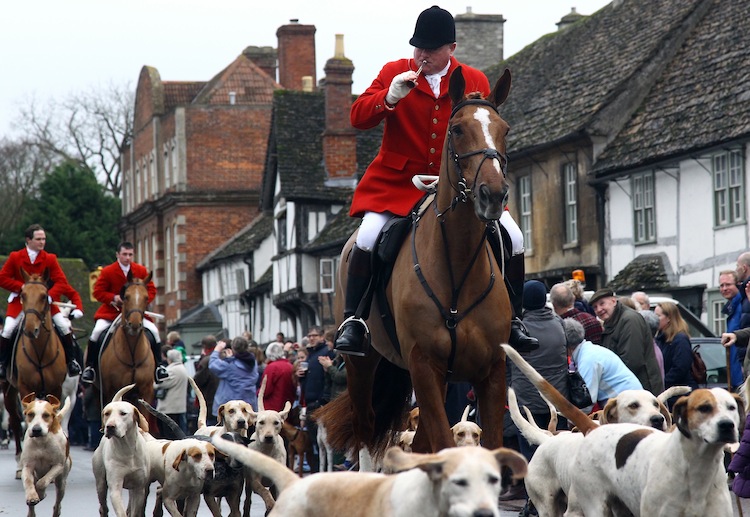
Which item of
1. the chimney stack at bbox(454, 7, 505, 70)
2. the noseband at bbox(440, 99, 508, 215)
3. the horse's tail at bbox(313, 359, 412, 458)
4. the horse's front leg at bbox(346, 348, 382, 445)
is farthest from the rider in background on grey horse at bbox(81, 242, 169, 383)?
the chimney stack at bbox(454, 7, 505, 70)

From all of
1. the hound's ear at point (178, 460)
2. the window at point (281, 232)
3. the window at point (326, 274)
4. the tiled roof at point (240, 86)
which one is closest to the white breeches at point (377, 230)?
the hound's ear at point (178, 460)

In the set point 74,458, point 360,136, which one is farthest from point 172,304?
point 74,458

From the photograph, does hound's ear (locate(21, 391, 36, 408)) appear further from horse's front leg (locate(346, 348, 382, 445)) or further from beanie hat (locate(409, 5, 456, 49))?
beanie hat (locate(409, 5, 456, 49))

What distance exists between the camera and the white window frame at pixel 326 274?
42.5 metres

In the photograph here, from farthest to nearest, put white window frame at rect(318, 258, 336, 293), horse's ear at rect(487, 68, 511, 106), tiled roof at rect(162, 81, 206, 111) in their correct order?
tiled roof at rect(162, 81, 206, 111) → white window frame at rect(318, 258, 336, 293) → horse's ear at rect(487, 68, 511, 106)

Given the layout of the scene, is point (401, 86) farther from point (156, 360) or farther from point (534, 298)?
point (156, 360)

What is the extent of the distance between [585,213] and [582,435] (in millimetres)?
20935

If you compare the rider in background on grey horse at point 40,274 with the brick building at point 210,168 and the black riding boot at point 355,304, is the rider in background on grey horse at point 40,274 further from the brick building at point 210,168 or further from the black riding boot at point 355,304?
the brick building at point 210,168

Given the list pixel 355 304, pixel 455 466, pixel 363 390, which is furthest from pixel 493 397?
pixel 455 466

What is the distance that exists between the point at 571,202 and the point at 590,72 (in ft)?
11.0

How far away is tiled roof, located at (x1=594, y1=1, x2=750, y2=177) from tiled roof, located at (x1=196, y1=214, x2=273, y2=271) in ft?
84.0

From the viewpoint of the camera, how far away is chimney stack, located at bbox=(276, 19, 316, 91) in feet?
180

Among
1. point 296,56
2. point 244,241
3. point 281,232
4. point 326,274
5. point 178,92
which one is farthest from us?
point 178,92

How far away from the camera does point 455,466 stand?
5.42 meters
